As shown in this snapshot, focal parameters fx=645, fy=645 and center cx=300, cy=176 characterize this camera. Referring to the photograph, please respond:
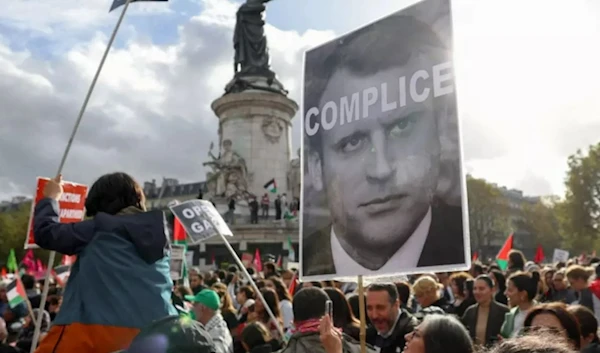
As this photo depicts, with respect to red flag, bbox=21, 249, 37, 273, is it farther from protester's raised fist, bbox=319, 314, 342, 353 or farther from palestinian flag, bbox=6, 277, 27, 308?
protester's raised fist, bbox=319, 314, 342, 353

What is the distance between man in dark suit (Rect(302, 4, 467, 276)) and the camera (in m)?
3.28

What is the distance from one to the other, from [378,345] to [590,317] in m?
1.30

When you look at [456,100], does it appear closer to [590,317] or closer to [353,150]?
[353,150]

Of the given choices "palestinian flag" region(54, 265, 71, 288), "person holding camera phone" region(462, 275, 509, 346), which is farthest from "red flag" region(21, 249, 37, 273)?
"person holding camera phone" region(462, 275, 509, 346)

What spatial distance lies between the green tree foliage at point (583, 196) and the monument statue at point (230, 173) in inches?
1000

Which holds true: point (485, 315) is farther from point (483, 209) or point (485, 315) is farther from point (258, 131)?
point (483, 209)

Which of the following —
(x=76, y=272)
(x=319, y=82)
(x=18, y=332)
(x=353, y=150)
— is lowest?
(x=18, y=332)

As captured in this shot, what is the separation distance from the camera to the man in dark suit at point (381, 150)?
328 centimetres

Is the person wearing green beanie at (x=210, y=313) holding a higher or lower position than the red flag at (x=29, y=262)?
lower

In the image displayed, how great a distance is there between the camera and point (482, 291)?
228 inches

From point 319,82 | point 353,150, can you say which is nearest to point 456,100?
point 353,150

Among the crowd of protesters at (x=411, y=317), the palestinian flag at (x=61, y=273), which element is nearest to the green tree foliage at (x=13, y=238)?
the palestinian flag at (x=61, y=273)

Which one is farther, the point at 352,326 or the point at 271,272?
the point at 271,272

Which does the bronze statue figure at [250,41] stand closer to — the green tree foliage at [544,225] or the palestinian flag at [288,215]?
the palestinian flag at [288,215]
